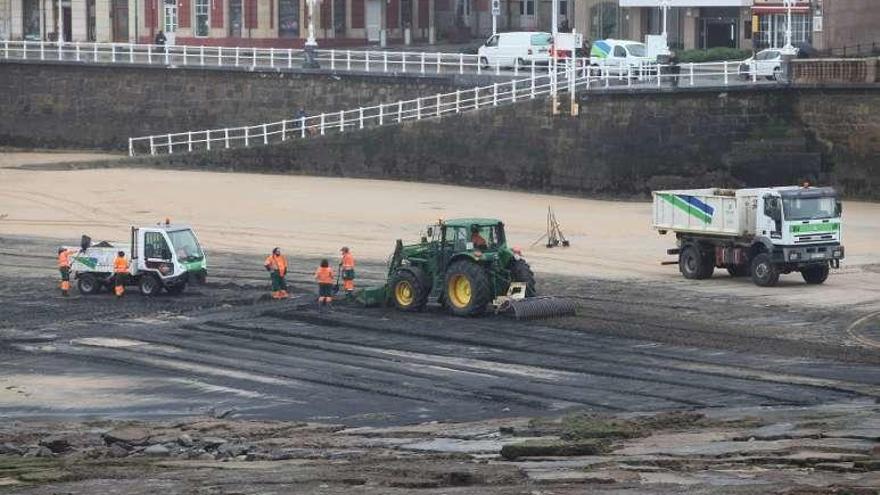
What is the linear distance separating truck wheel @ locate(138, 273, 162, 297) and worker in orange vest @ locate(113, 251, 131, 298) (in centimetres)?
32

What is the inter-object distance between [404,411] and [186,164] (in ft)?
112

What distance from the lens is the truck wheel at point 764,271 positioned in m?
36.1

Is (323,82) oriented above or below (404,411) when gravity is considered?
above

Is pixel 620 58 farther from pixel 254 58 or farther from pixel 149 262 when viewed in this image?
pixel 149 262

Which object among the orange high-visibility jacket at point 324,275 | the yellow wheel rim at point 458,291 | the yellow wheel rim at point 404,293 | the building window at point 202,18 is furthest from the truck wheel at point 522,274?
the building window at point 202,18

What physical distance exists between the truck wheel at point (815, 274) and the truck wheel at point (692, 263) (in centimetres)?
184

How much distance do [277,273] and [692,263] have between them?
8087 mm

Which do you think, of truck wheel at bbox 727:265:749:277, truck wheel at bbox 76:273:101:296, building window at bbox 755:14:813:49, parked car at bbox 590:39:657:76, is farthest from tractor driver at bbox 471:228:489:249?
building window at bbox 755:14:813:49

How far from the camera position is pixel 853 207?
165 ft

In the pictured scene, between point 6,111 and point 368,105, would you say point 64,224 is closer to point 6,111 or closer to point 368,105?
point 368,105

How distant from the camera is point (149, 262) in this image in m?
35.9

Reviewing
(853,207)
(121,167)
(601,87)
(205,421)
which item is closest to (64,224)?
(121,167)

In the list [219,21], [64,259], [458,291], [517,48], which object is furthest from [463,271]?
[219,21]

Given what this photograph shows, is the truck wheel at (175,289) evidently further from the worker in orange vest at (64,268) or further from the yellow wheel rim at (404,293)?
the yellow wheel rim at (404,293)
